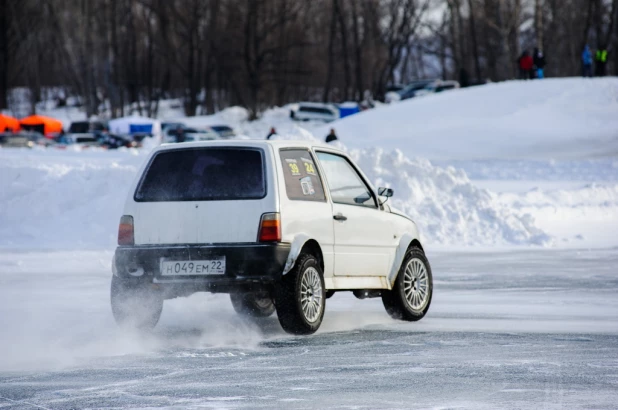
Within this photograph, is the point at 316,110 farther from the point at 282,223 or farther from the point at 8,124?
the point at 282,223

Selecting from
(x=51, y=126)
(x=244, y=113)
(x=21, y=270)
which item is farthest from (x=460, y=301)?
(x=244, y=113)

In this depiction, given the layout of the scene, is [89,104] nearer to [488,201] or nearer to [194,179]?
[488,201]

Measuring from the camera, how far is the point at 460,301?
12.2 m

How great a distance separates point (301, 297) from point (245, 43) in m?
69.2

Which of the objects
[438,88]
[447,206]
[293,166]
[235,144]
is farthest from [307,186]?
[438,88]

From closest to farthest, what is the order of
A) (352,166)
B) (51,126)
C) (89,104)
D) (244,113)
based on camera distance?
1. (352,166)
2. (51,126)
3. (244,113)
4. (89,104)

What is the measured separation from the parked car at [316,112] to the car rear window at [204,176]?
59630 mm

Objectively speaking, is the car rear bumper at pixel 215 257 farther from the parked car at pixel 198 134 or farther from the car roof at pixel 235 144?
the parked car at pixel 198 134

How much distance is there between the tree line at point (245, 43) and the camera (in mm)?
79562

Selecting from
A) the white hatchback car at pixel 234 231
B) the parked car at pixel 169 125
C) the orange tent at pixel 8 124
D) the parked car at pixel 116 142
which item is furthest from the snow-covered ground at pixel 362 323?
the orange tent at pixel 8 124

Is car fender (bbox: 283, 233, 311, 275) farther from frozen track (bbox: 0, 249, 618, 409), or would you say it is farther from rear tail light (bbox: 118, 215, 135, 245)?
rear tail light (bbox: 118, 215, 135, 245)

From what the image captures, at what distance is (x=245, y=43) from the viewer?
7731 cm

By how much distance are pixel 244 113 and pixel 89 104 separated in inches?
598

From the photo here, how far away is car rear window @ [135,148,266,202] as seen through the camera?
9.14 meters
